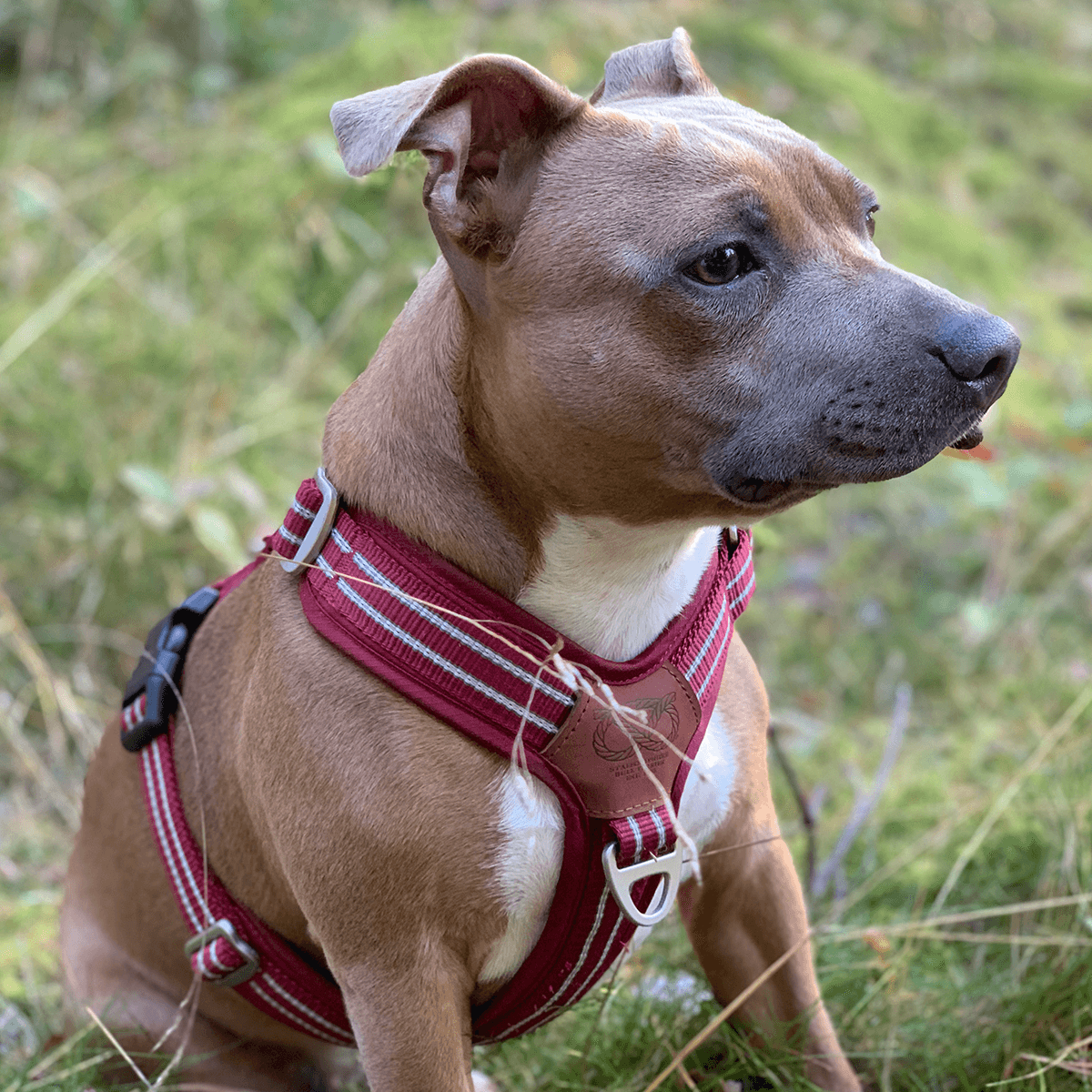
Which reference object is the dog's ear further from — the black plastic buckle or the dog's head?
the black plastic buckle

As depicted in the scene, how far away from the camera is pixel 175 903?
2445 mm

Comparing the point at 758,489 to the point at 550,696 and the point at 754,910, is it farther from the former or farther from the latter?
the point at 754,910

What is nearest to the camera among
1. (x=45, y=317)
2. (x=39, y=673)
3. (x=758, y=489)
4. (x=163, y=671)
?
(x=758, y=489)

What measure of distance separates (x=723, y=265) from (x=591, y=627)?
0.60 meters

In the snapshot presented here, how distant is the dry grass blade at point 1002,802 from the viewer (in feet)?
9.70

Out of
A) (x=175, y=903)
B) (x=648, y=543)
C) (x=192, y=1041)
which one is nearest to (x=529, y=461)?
(x=648, y=543)

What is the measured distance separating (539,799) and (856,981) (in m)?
1.18

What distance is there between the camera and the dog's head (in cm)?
184

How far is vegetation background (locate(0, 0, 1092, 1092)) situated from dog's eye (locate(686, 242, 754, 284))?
3.32 ft

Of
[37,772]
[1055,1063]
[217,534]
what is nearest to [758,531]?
[1055,1063]

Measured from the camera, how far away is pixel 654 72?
2.32 meters

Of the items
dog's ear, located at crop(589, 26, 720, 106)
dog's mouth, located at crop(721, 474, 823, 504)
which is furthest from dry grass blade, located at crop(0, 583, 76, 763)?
dog's mouth, located at crop(721, 474, 823, 504)

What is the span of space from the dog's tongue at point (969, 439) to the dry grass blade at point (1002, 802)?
127 cm

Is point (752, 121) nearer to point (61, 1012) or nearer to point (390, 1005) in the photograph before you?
point (390, 1005)
